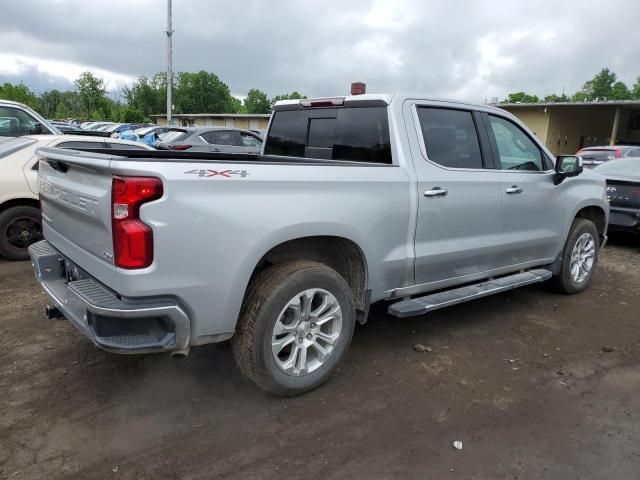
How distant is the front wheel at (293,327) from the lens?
302 centimetres

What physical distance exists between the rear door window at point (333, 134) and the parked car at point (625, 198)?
5559mm

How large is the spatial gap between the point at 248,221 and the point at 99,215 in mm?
774

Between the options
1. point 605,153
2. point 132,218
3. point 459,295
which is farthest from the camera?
point 605,153

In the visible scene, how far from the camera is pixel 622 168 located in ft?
27.3

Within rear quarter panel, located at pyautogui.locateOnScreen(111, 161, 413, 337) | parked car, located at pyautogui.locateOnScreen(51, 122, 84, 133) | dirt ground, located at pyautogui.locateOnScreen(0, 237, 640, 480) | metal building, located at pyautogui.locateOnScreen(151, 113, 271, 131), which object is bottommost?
dirt ground, located at pyautogui.locateOnScreen(0, 237, 640, 480)

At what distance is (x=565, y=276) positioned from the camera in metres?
5.45

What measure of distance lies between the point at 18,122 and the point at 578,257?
324 inches

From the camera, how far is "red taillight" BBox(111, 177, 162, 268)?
254 cm

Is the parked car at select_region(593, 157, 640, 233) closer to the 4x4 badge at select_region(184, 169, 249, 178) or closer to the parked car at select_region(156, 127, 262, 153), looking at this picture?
the 4x4 badge at select_region(184, 169, 249, 178)

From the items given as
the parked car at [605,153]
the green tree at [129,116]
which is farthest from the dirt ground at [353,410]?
the green tree at [129,116]

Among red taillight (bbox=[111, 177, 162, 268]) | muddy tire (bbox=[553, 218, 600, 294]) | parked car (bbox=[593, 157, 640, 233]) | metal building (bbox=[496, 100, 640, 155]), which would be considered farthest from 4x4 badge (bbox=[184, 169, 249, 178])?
metal building (bbox=[496, 100, 640, 155])

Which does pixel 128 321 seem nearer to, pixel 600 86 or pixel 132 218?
pixel 132 218

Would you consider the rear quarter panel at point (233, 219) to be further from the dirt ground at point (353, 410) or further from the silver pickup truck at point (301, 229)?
the dirt ground at point (353, 410)

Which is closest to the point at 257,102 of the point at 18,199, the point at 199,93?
the point at 199,93
